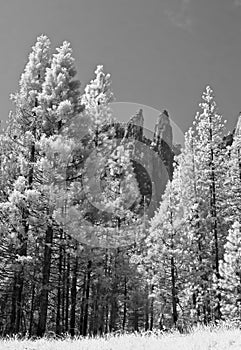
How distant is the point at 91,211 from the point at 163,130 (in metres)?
155

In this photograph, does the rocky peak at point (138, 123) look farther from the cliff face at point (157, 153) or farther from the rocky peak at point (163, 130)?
the rocky peak at point (163, 130)

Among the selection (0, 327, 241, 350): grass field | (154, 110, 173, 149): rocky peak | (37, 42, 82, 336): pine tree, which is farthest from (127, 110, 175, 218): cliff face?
(0, 327, 241, 350): grass field

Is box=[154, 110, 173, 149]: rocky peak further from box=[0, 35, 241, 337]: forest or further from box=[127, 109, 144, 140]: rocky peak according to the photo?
box=[0, 35, 241, 337]: forest

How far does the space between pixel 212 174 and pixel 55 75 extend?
1375 cm

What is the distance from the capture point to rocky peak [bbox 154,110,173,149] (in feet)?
543

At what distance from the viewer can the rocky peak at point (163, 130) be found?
16562 centimetres

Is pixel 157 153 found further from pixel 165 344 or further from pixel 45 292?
pixel 165 344

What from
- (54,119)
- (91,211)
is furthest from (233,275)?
(54,119)

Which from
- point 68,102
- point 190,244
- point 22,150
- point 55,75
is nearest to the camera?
point 68,102

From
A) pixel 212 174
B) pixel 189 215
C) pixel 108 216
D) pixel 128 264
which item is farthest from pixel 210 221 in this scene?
pixel 108 216

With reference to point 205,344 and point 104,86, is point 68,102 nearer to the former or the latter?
point 104,86

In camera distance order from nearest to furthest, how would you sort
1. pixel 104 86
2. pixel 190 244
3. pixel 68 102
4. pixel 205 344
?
pixel 205 344 < pixel 68 102 < pixel 104 86 < pixel 190 244

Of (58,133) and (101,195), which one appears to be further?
(101,195)

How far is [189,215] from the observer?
2477 cm
